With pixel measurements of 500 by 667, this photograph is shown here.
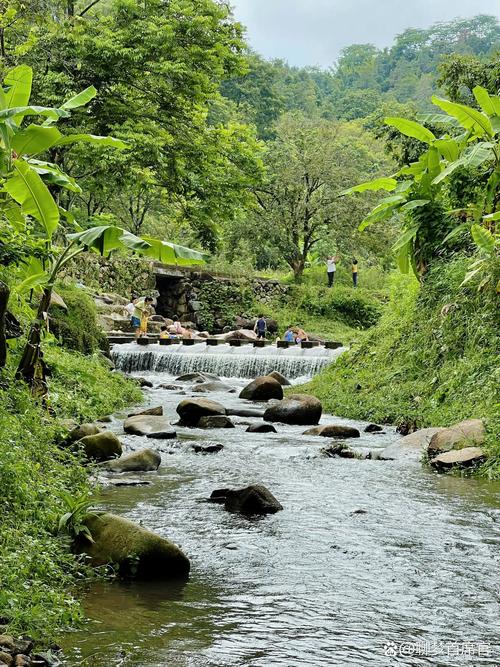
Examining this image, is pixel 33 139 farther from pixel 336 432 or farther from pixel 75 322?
pixel 75 322

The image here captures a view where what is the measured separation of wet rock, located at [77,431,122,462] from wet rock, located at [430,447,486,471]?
12.0 ft

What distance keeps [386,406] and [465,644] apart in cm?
913

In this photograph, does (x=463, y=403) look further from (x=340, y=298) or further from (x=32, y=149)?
(x=340, y=298)

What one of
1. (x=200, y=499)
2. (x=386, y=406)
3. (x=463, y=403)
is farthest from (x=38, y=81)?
(x=200, y=499)

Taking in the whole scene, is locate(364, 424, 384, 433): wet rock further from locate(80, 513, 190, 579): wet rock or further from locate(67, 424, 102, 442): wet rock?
locate(80, 513, 190, 579): wet rock

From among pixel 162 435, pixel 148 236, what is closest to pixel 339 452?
pixel 162 435

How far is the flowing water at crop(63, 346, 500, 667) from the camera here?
4.03 meters

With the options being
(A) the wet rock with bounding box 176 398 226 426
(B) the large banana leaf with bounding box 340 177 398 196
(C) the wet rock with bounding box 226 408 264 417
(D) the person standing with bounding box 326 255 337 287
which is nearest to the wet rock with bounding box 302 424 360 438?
(A) the wet rock with bounding box 176 398 226 426

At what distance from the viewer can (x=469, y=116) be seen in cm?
1112

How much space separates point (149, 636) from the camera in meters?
4.18

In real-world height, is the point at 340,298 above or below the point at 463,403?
above

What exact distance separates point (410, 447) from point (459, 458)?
1093mm

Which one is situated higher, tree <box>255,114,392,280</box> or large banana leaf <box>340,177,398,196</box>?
tree <box>255,114,392,280</box>

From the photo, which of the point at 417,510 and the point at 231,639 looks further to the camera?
the point at 417,510
